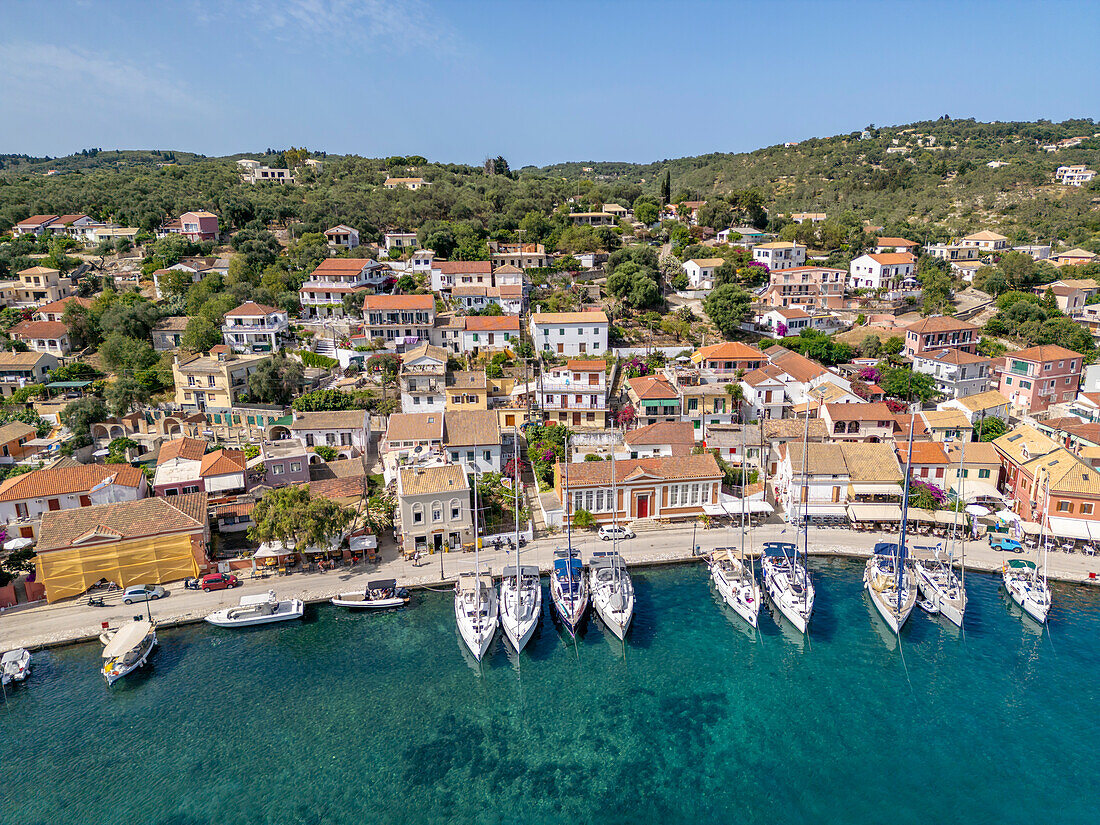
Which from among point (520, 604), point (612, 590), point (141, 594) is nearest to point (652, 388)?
point (612, 590)

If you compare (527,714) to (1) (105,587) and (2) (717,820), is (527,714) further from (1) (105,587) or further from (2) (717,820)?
(1) (105,587)

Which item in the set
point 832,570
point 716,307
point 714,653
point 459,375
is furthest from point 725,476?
point 716,307

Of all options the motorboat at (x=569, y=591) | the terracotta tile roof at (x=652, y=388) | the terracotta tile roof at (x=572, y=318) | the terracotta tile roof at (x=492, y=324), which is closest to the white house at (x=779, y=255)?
the terracotta tile roof at (x=572, y=318)

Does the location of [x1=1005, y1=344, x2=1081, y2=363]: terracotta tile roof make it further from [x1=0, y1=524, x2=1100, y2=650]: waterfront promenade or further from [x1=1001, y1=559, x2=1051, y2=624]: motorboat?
[x1=1001, y1=559, x2=1051, y2=624]: motorboat

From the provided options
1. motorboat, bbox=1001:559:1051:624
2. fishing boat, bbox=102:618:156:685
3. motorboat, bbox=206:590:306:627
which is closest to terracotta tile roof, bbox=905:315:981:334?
motorboat, bbox=1001:559:1051:624

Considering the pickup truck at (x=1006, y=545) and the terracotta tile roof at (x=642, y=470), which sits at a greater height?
the terracotta tile roof at (x=642, y=470)

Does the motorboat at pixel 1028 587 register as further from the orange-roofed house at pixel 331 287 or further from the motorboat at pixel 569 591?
the orange-roofed house at pixel 331 287

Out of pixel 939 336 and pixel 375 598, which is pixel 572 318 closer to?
pixel 375 598
